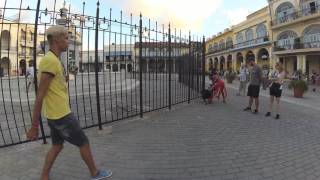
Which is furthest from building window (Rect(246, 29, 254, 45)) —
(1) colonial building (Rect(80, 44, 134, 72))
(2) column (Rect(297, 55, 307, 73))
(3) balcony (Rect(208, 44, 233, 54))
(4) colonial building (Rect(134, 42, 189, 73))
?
(1) colonial building (Rect(80, 44, 134, 72))

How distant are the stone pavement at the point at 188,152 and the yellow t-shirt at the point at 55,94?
3.40 feet

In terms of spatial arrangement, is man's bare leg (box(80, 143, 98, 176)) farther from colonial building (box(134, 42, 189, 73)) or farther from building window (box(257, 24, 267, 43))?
building window (box(257, 24, 267, 43))

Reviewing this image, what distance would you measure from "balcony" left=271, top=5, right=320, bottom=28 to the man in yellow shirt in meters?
38.9

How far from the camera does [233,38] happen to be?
215ft

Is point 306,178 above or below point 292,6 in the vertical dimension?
below

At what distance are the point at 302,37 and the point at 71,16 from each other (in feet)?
128

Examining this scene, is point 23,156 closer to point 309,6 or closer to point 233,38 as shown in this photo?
point 309,6

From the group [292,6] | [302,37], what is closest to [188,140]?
[302,37]

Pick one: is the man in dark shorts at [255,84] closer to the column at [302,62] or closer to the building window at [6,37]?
the building window at [6,37]


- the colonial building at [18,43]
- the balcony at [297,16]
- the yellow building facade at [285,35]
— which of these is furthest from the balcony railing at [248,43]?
the colonial building at [18,43]

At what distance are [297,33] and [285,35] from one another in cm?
282

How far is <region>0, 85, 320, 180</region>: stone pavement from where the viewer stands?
4969mm

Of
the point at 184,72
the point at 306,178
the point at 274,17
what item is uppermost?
the point at 274,17

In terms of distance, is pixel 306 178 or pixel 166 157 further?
pixel 166 157
